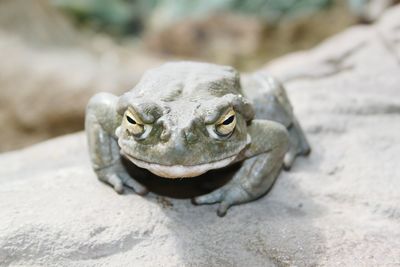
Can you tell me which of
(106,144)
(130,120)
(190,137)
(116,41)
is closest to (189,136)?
(190,137)

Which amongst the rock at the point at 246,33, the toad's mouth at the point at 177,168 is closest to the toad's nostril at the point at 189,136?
the toad's mouth at the point at 177,168

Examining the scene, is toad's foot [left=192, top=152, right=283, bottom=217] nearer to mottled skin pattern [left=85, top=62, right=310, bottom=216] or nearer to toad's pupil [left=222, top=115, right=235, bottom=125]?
mottled skin pattern [left=85, top=62, right=310, bottom=216]

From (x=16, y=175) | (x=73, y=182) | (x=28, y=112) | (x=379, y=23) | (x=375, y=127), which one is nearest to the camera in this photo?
(x=73, y=182)

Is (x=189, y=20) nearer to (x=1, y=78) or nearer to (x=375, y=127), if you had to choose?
(x=1, y=78)

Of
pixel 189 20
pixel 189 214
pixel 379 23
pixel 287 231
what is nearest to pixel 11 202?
pixel 189 214

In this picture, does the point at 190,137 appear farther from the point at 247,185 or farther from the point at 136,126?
the point at 247,185

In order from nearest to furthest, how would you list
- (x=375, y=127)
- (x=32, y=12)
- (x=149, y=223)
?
1. (x=149, y=223)
2. (x=375, y=127)
3. (x=32, y=12)

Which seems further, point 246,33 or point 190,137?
point 246,33
